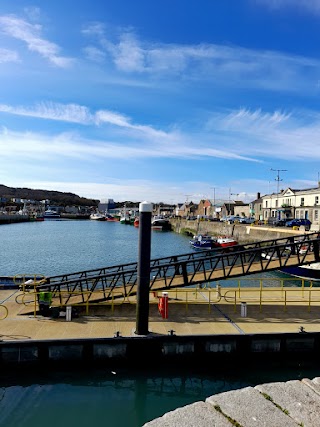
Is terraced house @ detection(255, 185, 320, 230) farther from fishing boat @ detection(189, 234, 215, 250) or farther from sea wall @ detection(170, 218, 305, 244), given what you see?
fishing boat @ detection(189, 234, 215, 250)

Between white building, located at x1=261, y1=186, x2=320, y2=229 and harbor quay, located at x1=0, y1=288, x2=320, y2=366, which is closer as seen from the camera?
harbor quay, located at x1=0, y1=288, x2=320, y2=366

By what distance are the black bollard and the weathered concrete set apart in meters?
7.36

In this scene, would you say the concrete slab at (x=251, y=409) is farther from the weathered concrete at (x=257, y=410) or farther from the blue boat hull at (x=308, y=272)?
the blue boat hull at (x=308, y=272)

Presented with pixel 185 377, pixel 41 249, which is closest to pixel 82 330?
pixel 185 377

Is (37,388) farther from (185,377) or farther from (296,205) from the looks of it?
(296,205)

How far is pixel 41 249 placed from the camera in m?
65.8

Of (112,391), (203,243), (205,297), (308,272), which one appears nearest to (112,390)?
(112,391)

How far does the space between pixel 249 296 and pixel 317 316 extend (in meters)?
3.71

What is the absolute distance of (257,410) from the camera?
5984mm

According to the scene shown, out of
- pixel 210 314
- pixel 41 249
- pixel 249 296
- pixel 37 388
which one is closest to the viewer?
pixel 37 388

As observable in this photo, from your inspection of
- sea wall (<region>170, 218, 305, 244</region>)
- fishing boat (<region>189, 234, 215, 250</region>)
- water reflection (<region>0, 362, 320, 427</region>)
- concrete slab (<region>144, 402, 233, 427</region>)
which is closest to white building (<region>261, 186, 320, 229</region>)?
sea wall (<region>170, 218, 305, 244</region>)

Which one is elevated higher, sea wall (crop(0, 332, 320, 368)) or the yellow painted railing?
the yellow painted railing

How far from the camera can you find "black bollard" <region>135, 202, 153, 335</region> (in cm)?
1354

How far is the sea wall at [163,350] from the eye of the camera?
43.8 ft
